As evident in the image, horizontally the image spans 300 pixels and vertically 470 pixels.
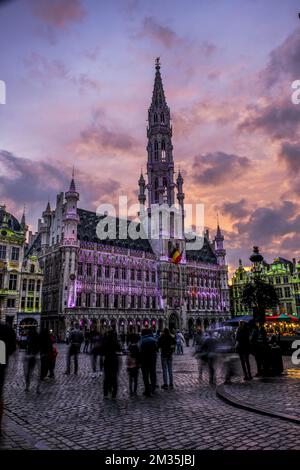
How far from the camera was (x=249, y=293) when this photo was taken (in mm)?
34719

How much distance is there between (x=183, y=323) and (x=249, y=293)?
134ft

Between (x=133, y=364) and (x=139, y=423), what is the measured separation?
3461 mm

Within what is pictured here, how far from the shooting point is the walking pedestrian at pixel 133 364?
34.2ft

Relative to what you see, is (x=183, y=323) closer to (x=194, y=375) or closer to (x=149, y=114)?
(x=149, y=114)

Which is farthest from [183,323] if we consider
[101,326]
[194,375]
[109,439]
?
[109,439]

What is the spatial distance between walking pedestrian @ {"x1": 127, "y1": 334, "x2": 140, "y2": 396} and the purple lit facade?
46.6 meters

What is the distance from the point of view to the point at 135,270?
69.0 m

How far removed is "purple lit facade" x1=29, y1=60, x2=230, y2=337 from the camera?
58906 millimetres

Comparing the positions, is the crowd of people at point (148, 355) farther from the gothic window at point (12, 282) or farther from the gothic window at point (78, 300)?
the gothic window at point (78, 300)

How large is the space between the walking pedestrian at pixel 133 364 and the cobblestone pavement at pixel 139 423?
31 centimetres

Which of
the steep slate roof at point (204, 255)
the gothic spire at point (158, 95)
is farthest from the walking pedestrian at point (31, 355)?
the gothic spire at point (158, 95)

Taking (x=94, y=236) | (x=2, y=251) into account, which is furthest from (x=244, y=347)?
(x=94, y=236)

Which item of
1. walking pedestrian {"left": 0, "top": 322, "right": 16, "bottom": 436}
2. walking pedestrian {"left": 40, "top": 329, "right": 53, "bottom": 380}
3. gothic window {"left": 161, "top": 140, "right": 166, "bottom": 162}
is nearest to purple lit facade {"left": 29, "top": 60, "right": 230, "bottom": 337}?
gothic window {"left": 161, "top": 140, "right": 166, "bottom": 162}

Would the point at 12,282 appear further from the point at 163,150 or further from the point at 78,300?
the point at 163,150
